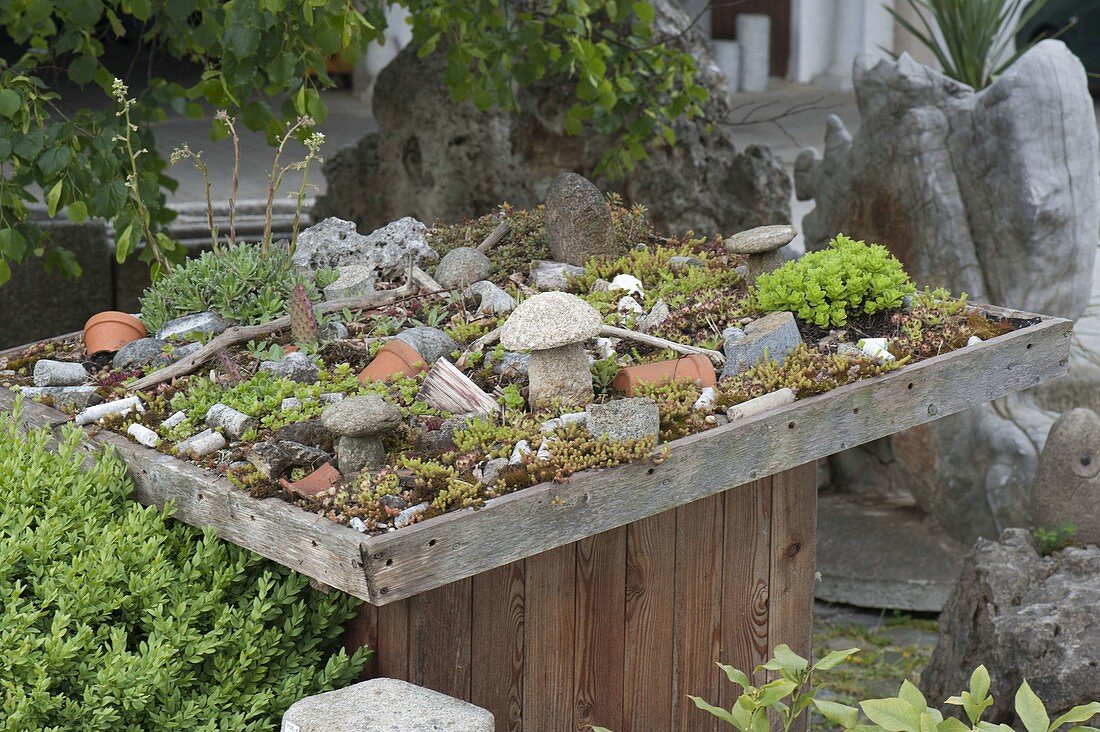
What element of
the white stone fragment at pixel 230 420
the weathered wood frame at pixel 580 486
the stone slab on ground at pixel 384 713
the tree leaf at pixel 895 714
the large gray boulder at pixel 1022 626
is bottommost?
the large gray boulder at pixel 1022 626

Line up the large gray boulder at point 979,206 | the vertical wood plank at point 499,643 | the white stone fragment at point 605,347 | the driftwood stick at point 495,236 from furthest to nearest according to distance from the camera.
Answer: the large gray boulder at point 979,206
the driftwood stick at point 495,236
the white stone fragment at point 605,347
the vertical wood plank at point 499,643

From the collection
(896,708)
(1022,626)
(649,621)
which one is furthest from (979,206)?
(896,708)

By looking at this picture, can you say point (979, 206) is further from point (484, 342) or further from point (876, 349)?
point (484, 342)

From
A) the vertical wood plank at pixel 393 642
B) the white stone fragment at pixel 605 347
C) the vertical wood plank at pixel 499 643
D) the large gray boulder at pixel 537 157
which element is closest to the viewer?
the vertical wood plank at pixel 393 642

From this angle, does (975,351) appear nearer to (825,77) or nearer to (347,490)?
(347,490)

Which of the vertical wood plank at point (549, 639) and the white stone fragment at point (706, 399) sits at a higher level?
the white stone fragment at point (706, 399)

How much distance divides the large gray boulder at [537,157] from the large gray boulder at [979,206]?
48cm

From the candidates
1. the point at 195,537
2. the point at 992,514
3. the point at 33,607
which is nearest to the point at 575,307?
the point at 195,537

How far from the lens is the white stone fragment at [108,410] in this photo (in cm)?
272

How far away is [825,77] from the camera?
44.6 ft

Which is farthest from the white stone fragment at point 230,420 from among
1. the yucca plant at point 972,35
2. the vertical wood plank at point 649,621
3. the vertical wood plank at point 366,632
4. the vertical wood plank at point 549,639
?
the yucca plant at point 972,35

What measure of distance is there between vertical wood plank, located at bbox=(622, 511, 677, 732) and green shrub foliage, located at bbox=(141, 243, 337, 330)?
1067mm

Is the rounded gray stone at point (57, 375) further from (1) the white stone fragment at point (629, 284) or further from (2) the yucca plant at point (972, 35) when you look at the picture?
(2) the yucca plant at point (972, 35)

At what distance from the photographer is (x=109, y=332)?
10.3 ft
